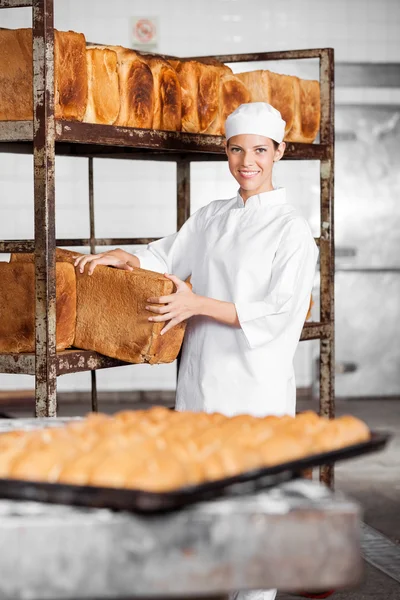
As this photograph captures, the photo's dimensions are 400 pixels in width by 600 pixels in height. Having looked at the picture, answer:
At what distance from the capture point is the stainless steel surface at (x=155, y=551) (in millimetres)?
1177

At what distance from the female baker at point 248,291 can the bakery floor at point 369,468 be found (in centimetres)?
88

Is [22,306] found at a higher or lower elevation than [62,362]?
higher

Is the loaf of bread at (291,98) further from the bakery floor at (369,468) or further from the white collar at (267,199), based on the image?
the bakery floor at (369,468)

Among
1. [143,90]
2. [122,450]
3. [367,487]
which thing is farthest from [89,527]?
[367,487]

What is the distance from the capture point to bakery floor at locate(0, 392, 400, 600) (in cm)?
348

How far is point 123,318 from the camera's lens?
2914 mm

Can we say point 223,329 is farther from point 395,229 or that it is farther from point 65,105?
point 395,229

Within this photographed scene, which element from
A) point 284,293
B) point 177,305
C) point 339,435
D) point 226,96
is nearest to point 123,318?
point 177,305

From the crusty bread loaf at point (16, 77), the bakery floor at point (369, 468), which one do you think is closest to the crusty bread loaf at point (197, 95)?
the crusty bread loaf at point (16, 77)

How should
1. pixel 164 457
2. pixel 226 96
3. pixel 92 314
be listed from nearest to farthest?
pixel 164 457 < pixel 92 314 < pixel 226 96

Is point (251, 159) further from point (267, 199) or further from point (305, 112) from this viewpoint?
point (305, 112)

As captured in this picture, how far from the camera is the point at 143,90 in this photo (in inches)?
128

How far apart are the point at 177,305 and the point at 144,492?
162 cm

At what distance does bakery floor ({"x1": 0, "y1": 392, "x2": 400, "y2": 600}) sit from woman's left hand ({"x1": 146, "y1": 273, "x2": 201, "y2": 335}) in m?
1.19
